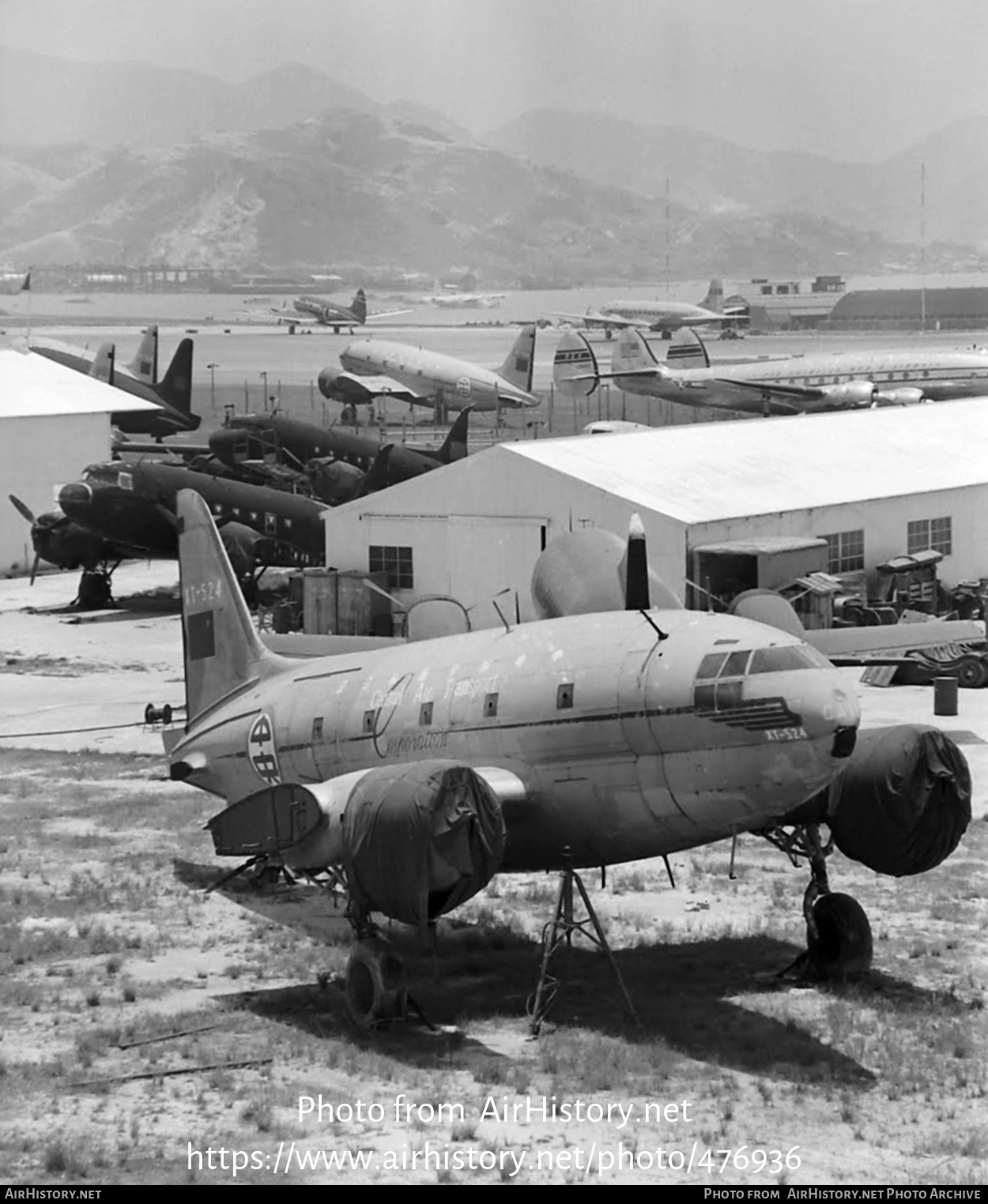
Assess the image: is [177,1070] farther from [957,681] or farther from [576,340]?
[576,340]

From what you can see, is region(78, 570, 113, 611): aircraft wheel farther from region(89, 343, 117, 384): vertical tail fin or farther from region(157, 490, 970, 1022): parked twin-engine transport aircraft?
region(89, 343, 117, 384): vertical tail fin

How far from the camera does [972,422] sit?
200 ft

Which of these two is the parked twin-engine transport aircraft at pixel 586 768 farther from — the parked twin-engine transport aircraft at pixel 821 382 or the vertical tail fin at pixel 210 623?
the parked twin-engine transport aircraft at pixel 821 382

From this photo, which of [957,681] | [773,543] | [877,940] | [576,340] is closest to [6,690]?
[773,543]

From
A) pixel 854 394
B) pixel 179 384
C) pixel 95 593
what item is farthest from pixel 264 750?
pixel 179 384

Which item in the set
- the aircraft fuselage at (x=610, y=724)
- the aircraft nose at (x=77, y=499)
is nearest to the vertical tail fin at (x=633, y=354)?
the aircraft nose at (x=77, y=499)

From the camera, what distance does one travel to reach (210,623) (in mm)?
26406

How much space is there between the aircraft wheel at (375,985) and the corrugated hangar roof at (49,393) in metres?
52.4

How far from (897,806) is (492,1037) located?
15.6 ft

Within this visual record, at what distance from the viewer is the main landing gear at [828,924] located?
21031mm

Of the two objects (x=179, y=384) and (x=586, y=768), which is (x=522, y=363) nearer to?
(x=179, y=384)

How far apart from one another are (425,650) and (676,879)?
5.61 meters

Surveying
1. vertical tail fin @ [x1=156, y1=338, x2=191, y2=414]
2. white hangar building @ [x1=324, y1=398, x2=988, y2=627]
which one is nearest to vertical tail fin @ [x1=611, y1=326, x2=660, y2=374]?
vertical tail fin @ [x1=156, y1=338, x2=191, y2=414]

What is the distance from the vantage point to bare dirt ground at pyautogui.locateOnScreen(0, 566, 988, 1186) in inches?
630
